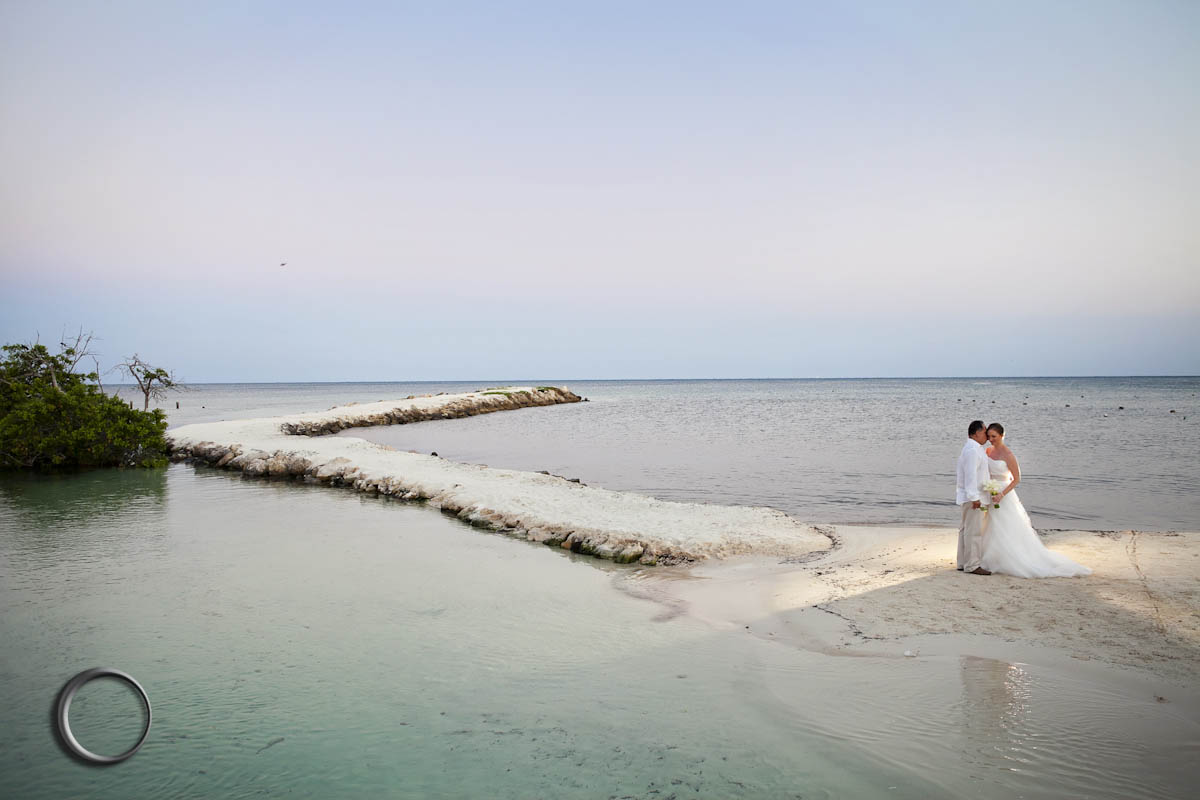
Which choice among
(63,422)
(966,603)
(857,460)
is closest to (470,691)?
(966,603)

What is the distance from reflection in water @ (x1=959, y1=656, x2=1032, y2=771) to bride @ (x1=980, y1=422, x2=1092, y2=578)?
10.6ft

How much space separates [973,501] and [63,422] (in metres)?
27.4

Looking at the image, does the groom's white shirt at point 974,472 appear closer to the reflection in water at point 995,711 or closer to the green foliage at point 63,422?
the reflection in water at point 995,711

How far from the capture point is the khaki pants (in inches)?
387

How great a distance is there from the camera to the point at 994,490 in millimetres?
9766

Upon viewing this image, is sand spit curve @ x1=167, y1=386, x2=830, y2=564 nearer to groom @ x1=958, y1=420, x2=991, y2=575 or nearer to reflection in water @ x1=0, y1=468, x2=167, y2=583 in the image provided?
groom @ x1=958, y1=420, x2=991, y2=575

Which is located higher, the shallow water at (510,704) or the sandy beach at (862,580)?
the sandy beach at (862,580)

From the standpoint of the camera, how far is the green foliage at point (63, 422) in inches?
893

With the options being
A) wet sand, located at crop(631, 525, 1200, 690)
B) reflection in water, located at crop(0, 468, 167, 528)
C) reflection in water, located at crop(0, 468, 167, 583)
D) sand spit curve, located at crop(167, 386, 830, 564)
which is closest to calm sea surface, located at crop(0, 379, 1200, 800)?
reflection in water, located at crop(0, 468, 167, 583)

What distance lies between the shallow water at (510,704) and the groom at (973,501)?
3.31 meters

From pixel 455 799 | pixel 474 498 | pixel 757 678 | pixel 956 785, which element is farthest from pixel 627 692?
pixel 474 498

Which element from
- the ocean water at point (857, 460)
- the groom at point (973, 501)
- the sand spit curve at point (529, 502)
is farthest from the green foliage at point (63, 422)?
the groom at point (973, 501)

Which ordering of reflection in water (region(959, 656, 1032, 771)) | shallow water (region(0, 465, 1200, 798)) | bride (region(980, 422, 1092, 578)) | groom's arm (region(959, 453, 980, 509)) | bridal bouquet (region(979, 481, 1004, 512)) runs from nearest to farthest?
shallow water (region(0, 465, 1200, 798))
reflection in water (region(959, 656, 1032, 771))
bride (region(980, 422, 1092, 578))
bridal bouquet (region(979, 481, 1004, 512))
groom's arm (region(959, 453, 980, 509))

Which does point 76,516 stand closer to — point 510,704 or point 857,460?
point 510,704
